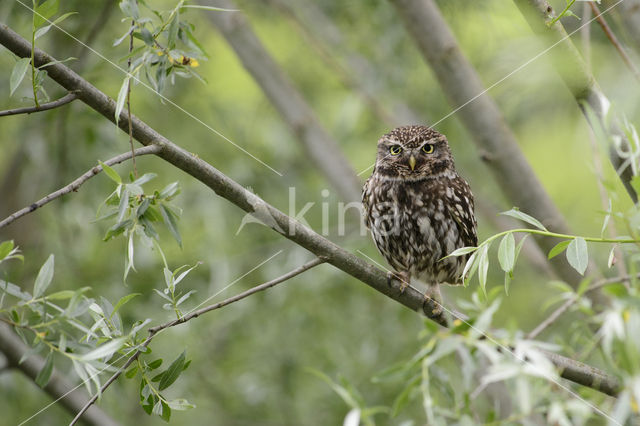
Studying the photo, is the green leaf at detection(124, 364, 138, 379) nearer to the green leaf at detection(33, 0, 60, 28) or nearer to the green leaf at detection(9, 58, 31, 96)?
the green leaf at detection(9, 58, 31, 96)

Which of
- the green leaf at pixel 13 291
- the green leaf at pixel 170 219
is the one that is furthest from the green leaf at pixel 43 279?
the green leaf at pixel 170 219

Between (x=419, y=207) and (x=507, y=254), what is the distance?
4.65 ft

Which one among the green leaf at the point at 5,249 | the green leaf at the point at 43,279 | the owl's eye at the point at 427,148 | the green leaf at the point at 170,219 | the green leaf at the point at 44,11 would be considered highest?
the green leaf at the point at 44,11

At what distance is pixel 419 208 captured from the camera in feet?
10.1

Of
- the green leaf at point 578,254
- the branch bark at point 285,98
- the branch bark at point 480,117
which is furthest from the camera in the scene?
the branch bark at point 285,98

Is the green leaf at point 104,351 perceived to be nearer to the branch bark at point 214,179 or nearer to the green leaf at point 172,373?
the green leaf at point 172,373

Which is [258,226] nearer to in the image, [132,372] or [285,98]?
[285,98]

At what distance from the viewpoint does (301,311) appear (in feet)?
14.7

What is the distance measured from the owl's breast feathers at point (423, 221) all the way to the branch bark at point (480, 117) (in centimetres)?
26

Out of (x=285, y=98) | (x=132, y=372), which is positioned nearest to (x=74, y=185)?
(x=132, y=372)

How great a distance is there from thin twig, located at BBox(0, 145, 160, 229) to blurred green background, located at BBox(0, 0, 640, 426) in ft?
6.27

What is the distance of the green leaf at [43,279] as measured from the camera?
1537mm

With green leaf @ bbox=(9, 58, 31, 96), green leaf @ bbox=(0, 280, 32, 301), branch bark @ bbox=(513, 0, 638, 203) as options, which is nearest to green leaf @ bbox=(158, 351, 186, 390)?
green leaf @ bbox=(0, 280, 32, 301)

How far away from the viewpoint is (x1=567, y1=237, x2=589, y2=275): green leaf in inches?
62.2
